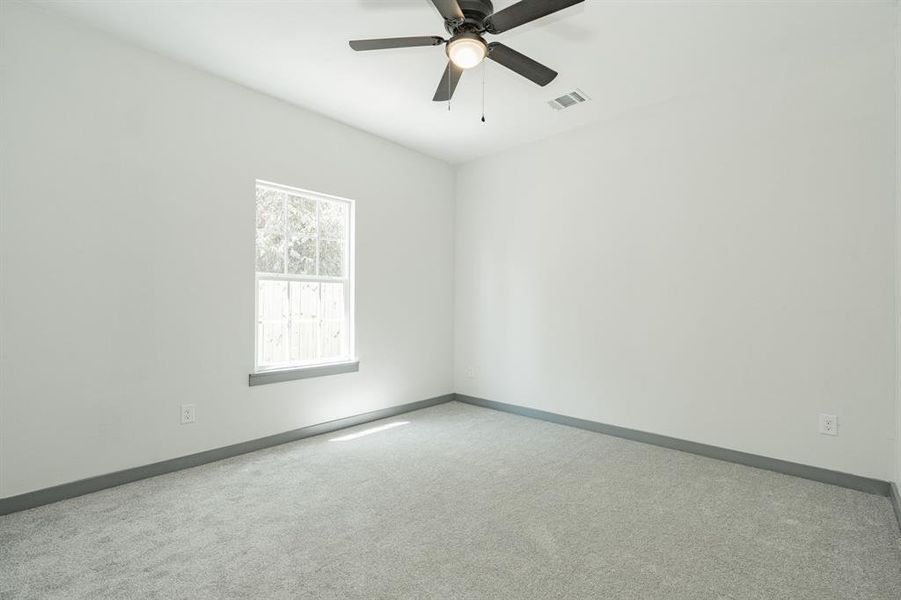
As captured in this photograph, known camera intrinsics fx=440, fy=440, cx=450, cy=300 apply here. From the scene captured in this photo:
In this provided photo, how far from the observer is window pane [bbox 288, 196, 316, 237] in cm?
389

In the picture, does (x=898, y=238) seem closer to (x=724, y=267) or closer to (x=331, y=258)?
(x=724, y=267)

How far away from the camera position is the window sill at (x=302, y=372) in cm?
354

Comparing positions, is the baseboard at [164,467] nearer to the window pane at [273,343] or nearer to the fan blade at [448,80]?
the window pane at [273,343]

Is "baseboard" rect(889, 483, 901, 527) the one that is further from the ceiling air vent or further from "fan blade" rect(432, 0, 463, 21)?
"fan blade" rect(432, 0, 463, 21)

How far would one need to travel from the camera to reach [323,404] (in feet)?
13.1

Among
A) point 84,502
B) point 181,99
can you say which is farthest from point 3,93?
point 84,502

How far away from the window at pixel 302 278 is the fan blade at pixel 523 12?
7.67 feet

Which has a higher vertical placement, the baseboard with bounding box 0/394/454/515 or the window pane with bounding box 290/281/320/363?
the window pane with bounding box 290/281/320/363

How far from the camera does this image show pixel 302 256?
3957mm

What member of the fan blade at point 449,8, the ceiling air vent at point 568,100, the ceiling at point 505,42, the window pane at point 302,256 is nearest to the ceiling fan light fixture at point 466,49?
the fan blade at point 449,8

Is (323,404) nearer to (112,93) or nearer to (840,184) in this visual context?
(112,93)

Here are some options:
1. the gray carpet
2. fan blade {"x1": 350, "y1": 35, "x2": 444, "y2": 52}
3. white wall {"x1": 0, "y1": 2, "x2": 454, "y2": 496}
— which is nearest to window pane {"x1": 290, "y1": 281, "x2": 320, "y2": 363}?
white wall {"x1": 0, "y1": 2, "x2": 454, "y2": 496}

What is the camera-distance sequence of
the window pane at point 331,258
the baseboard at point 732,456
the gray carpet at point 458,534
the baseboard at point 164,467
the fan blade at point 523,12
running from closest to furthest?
the gray carpet at point 458,534 → the fan blade at point 523,12 → the baseboard at point 164,467 → the baseboard at point 732,456 → the window pane at point 331,258

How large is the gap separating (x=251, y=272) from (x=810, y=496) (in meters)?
4.16
